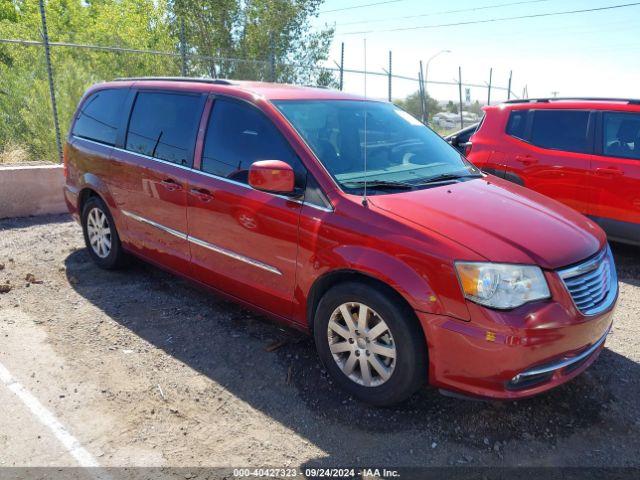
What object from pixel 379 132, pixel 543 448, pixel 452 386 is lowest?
pixel 543 448

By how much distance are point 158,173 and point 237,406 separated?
2.07 meters

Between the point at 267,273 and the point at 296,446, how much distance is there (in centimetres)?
117

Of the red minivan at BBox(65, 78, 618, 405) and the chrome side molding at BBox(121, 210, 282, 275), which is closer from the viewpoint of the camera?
the red minivan at BBox(65, 78, 618, 405)

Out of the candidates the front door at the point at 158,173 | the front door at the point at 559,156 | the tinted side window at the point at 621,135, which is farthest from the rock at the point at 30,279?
the tinted side window at the point at 621,135

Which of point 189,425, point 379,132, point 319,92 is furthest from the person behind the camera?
point 319,92

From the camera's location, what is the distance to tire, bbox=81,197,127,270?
16.7ft

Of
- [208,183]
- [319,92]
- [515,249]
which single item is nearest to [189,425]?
[208,183]

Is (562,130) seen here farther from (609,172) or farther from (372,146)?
(372,146)

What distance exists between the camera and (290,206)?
3400 mm

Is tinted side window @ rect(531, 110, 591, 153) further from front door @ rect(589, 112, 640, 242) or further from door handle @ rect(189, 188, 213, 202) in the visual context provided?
door handle @ rect(189, 188, 213, 202)

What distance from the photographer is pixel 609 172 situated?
5832 millimetres

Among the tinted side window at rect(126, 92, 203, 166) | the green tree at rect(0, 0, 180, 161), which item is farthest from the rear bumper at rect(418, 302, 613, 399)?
the green tree at rect(0, 0, 180, 161)

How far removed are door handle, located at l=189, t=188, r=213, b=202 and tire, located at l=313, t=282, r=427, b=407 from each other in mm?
1233

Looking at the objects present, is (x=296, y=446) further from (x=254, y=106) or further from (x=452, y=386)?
(x=254, y=106)
